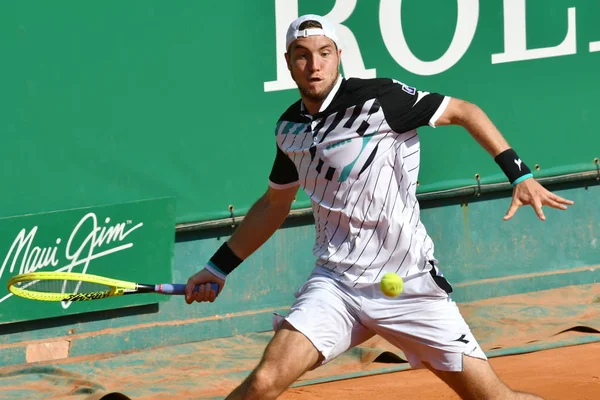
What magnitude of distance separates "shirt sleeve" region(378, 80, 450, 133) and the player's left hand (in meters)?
0.53

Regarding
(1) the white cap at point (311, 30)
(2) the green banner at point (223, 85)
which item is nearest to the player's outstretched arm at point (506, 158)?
(1) the white cap at point (311, 30)

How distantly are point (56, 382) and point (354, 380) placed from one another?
68.6 inches

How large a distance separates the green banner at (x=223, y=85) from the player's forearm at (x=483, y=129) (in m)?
2.94

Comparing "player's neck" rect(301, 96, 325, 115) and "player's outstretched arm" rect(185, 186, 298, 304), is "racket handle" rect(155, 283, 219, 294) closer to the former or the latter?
"player's outstretched arm" rect(185, 186, 298, 304)

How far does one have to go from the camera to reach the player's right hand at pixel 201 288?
538 cm

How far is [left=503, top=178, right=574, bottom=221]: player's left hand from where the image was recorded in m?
4.74

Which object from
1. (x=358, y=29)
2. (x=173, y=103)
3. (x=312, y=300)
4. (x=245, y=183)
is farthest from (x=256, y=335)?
(x=312, y=300)

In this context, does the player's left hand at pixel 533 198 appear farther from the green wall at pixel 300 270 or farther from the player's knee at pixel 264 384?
the green wall at pixel 300 270

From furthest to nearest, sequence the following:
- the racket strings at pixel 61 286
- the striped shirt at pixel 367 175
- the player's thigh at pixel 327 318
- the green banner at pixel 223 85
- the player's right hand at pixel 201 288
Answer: the green banner at pixel 223 85
the racket strings at pixel 61 286
the player's right hand at pixel 201 288
the striped shirt at pixel 367 175
the player's thigh at pixel 327 318

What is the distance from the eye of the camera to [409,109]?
5.22 metres

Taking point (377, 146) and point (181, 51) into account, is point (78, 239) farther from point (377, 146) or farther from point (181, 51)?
point (377, 146)

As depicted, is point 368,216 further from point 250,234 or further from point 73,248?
point 73,248

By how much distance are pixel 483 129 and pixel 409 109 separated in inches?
13.9

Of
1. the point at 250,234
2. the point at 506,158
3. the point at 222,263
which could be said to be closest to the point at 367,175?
the point at 506,158
